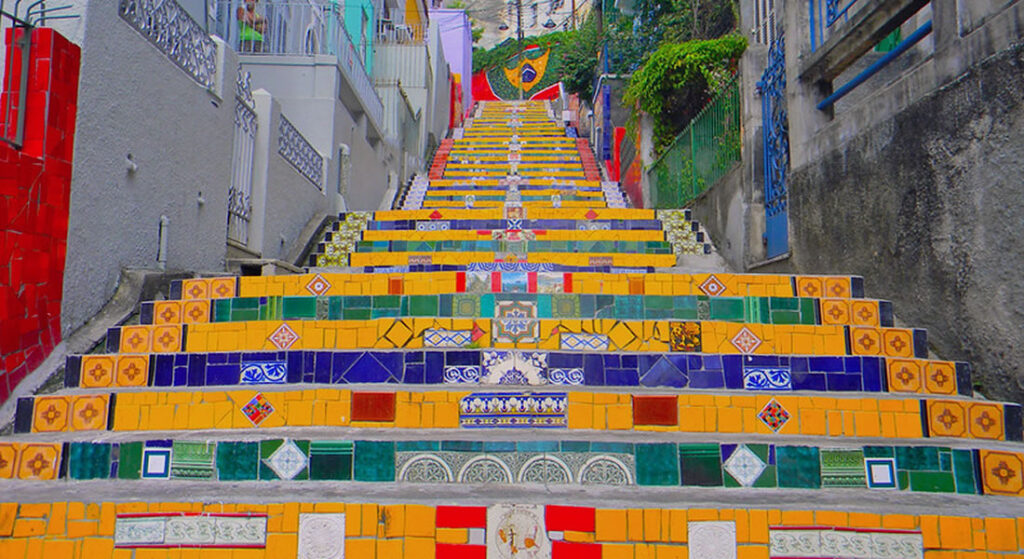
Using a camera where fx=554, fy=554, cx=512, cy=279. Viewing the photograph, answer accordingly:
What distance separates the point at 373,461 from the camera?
188 cm

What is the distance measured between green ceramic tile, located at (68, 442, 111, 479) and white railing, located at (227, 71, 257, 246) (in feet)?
8.22

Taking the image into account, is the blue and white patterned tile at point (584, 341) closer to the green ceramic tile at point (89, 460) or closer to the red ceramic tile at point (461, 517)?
the red ceramic tile at point (461, 517)

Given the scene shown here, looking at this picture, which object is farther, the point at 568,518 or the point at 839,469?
the point at 839,469

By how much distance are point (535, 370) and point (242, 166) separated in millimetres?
3254

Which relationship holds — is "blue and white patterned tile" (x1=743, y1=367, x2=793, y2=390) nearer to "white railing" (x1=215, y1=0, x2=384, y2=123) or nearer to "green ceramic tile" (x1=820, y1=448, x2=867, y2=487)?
"green ceramic tile" (x1=820, y1=448, x2=867, y2=487)

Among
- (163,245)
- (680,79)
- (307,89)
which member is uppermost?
(680,79)

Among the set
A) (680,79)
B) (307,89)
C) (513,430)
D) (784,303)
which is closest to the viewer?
(513,430)

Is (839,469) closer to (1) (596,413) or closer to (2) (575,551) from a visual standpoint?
(1) (596,413)

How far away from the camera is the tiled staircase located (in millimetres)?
1637

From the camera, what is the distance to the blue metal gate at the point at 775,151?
13.5 ft

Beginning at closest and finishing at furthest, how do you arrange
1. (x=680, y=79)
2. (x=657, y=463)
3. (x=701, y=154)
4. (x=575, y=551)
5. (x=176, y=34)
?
(x=575, y=551) < (x=657, y=463) < (x=176, y=34) < (x=701, y=154) < (x=680, y=79)

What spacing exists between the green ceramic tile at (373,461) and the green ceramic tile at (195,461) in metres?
0.51

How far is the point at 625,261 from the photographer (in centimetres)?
446

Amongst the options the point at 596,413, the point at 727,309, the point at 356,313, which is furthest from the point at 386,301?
the point at 727,309
